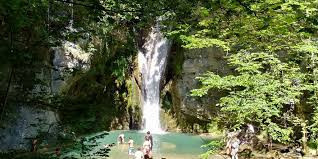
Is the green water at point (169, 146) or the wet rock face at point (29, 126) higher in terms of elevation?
the wet rock face at point (29, 126)

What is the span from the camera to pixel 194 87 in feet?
56.9

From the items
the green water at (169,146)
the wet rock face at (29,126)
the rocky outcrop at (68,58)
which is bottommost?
the green water at (169,146)

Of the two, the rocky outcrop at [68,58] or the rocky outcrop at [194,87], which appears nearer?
the rocky outcrop at [68,58]

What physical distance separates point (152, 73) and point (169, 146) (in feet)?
21.2

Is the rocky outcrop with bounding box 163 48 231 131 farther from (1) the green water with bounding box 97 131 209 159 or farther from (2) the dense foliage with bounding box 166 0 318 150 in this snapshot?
(2) the dense foliage with bounding box 166 0 318 150

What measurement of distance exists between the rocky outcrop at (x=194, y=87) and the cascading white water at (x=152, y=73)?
3.73 feet

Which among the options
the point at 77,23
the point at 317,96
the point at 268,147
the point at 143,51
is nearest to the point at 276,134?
the point at 317,96

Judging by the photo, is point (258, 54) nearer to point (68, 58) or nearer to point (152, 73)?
point (68, 58)

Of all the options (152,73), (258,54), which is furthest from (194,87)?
(258,54)

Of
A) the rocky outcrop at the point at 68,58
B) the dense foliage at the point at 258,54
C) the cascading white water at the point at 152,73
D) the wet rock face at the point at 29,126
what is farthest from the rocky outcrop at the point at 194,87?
the wet rock face at the point at 29,126

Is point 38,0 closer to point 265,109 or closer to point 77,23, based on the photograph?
point 77,23

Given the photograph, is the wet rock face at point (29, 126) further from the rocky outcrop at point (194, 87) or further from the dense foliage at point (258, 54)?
the rocky outcrop at point (194, 87)

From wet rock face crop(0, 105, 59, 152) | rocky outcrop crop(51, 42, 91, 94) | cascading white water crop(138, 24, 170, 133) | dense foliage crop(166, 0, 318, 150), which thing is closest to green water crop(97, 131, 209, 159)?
cascading white water crop(138, 24, 170, 133)

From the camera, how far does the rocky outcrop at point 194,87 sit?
16891 mm
